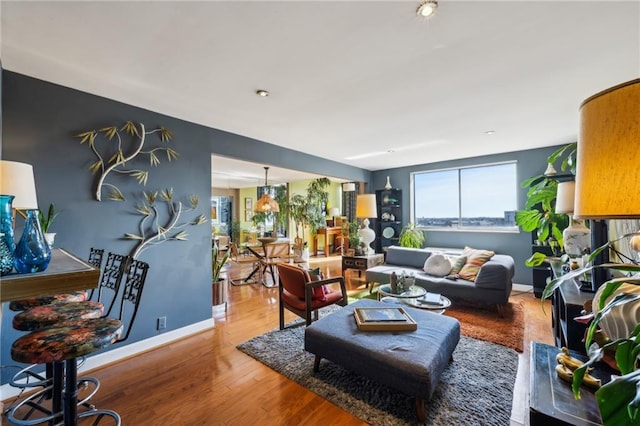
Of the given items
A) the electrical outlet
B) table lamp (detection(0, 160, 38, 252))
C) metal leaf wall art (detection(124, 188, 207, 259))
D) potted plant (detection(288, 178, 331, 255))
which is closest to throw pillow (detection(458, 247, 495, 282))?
metal leaf wall art (detection(124, 188, 207, 259))

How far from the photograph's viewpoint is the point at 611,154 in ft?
2.19

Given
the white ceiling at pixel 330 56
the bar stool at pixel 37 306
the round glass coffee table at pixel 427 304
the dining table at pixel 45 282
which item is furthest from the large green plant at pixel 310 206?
the dining table at pixel 45 282

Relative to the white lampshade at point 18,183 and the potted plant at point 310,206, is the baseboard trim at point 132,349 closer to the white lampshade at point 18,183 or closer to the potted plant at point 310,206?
the white lampshade at point 18,183

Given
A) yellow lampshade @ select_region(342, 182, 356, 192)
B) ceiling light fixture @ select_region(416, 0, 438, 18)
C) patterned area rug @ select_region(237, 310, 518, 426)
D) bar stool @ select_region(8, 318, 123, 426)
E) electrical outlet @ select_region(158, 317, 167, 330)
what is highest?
ceiling light fixture @ select_region(416, 0, 438, 18)

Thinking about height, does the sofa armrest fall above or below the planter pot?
above

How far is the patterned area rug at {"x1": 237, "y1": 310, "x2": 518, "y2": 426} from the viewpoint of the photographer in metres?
1.76

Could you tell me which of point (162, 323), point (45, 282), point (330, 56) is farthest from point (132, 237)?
point (330, 56)

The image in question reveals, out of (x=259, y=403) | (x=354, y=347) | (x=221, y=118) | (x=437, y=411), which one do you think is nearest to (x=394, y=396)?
(x=437, y=411)

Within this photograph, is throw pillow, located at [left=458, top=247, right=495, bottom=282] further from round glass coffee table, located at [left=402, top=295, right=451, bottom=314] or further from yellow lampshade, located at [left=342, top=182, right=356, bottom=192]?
yellow lampshade, located at [left=342, top=182, right=356, bottom=192]

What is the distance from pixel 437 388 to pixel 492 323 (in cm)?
164

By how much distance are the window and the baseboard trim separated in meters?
4.76

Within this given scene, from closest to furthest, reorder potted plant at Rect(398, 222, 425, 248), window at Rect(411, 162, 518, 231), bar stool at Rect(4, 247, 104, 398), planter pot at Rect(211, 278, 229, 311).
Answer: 1. bar stool at Rect(4, 247, 104, 398)
2. planter pot at Rect(211, 278, 229, 311)
3. window at Rect(411, 162, 518, 231)
4. potted plant at Rect(398, 222, 425, 248)

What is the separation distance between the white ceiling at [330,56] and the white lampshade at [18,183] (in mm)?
815

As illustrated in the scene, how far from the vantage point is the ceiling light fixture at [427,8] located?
4.67ft
